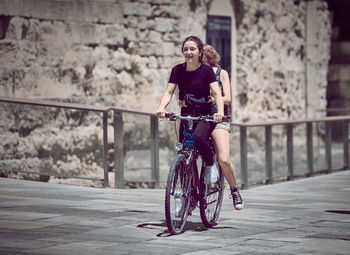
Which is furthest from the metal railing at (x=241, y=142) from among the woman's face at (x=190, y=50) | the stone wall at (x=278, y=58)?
the woman's face at (x=190, y=50)

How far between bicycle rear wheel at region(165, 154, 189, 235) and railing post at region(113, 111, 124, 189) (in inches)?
150

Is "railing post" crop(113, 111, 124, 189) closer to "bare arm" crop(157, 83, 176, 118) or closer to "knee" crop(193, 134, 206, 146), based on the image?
"bare arm" crop(157, 83, 176, 118)

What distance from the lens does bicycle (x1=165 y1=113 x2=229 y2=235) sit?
8086 millimetres

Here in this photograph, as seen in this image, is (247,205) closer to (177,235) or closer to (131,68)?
(177,235)

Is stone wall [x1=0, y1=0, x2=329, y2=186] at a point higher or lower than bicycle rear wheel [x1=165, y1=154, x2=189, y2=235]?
higher

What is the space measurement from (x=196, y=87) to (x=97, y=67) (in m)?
6.06

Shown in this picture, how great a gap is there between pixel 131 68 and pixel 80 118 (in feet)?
8.30

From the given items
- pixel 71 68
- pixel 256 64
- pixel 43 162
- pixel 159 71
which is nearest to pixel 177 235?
pixel 43 162

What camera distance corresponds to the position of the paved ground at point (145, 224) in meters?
7.45

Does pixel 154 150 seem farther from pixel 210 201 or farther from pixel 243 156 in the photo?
pixel 210 201

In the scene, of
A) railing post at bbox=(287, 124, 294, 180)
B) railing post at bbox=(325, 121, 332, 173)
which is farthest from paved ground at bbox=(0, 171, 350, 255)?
railing post at bbox=(325, 121, 332, 173)

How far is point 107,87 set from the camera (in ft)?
47.7

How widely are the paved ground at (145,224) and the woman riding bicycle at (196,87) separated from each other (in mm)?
779

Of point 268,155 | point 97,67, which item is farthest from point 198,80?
point 97,67
